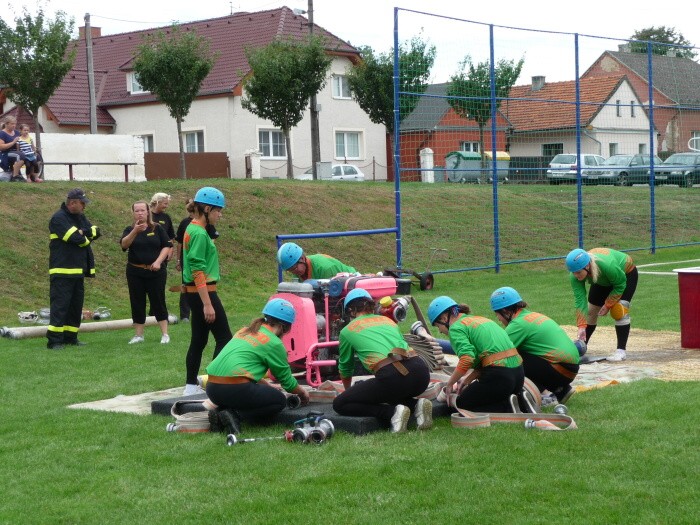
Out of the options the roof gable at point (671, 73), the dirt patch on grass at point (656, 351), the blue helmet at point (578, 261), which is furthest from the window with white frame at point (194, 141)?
the blue helmet at point (578, 261)

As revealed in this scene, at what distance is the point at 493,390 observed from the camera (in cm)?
793

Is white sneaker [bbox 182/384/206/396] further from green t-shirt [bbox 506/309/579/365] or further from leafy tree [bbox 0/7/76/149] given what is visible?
leafy tree [bbox 0/7/76/149]

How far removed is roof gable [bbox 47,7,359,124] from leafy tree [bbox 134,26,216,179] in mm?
8661

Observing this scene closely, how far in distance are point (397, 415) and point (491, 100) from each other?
13.2 m

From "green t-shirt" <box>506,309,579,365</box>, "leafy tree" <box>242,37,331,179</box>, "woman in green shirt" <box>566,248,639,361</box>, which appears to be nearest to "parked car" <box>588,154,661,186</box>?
"leafy tree" <box>242,37,331,179</box>

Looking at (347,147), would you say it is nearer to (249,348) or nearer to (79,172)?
(79,172)

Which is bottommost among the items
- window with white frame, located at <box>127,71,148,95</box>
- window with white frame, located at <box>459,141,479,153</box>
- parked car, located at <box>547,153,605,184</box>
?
parked car, located at <box>547,153,605,184</box>

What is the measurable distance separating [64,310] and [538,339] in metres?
6.74

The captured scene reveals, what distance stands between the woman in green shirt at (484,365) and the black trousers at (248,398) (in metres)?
1.37

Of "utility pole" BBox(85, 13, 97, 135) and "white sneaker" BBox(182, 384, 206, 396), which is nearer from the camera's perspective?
"white sneaker" BBox(182, 384, 206, 396)

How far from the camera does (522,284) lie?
749 inches

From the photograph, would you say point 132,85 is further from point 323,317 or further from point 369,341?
point 369,341

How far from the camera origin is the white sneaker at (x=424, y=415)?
25.2 ft

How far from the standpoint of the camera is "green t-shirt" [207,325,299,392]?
25.4 feet
